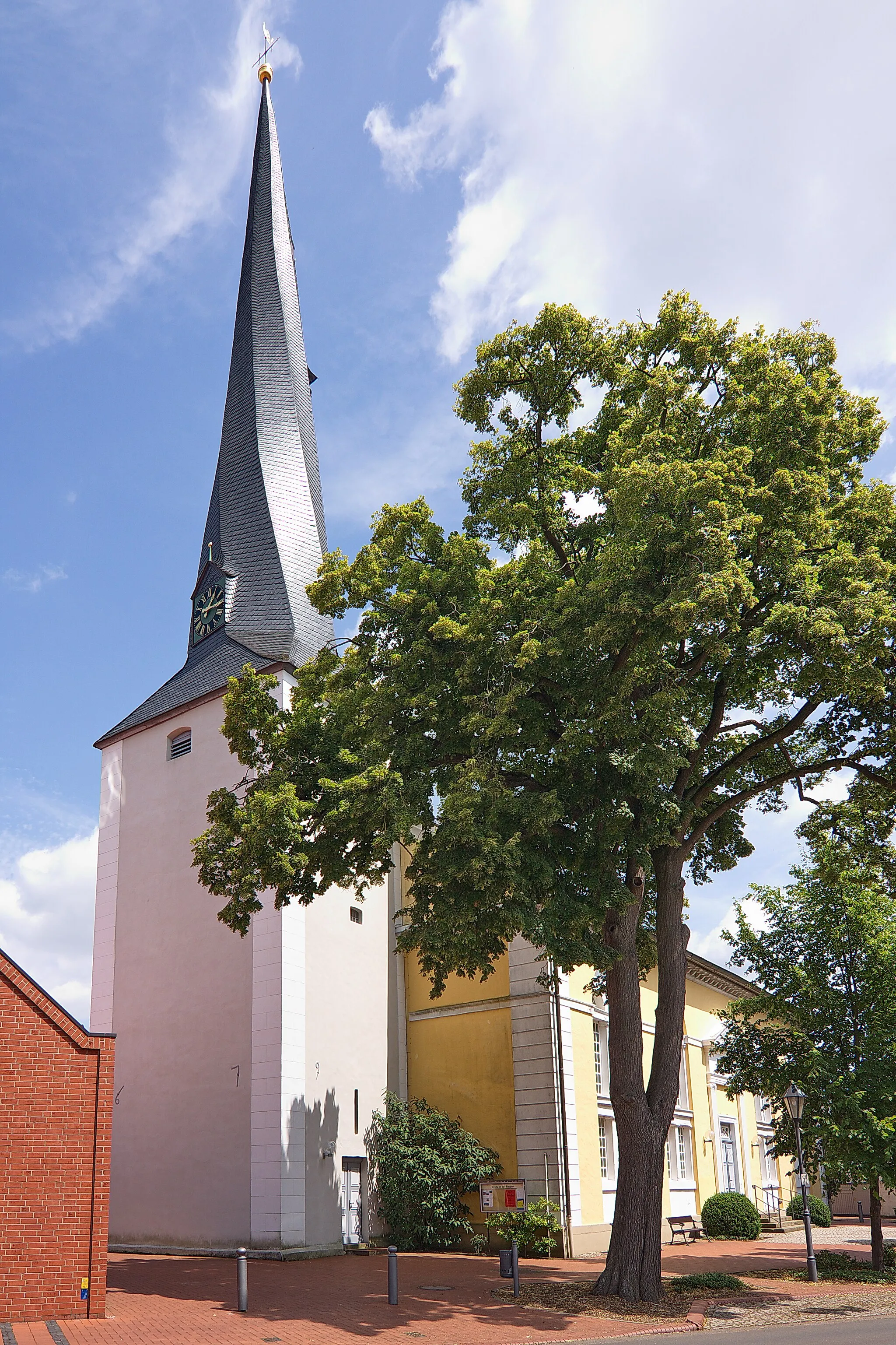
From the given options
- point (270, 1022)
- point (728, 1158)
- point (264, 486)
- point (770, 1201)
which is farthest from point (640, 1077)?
point (770, 1201)

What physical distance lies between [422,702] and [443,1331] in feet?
27.3

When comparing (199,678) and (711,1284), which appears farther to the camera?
(199,678)

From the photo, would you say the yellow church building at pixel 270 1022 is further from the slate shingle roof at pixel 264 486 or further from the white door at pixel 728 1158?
the white door at pixel 728 1158

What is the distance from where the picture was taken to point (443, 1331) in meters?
12.9

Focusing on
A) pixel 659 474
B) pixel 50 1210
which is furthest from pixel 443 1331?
pixel 659 474

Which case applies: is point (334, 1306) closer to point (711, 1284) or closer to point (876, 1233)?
point (711, 1284)

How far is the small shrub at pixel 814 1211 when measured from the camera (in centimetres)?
3412

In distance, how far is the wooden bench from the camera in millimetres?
27266

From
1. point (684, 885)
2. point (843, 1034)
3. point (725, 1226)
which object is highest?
point (684, 885)

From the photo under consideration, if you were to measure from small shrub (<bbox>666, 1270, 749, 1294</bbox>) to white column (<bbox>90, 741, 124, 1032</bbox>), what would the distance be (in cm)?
1417

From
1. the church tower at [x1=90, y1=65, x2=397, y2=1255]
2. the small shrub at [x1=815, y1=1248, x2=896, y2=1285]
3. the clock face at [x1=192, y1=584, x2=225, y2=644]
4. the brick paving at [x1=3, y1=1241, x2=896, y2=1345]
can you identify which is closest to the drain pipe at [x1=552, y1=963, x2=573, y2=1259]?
the brick paving at [x1=3, y1=1241, x2=896, y2=1345]

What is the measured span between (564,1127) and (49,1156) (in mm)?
11948

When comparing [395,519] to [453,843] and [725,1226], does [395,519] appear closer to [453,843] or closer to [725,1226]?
[453,843]

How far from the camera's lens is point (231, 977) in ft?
75.0
